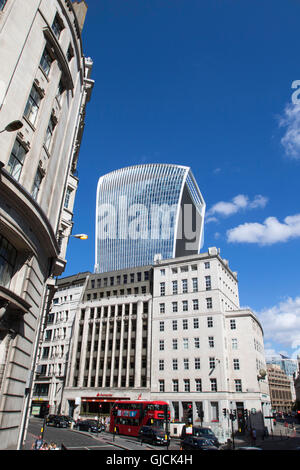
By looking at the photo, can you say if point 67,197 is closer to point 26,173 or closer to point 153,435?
point 26,173

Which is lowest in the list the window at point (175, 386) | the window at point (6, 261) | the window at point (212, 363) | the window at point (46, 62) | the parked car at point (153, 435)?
the parked car at point (153, 435)

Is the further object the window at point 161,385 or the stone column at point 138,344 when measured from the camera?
the stone column at point 138,344

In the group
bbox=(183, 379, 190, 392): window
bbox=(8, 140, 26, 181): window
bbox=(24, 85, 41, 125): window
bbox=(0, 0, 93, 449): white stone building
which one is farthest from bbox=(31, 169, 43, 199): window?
bbox=(183, 379, 190, 392): window

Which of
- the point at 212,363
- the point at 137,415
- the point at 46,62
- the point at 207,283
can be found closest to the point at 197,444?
the point at 137,415

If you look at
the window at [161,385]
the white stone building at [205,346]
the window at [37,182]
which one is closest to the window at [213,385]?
the white stone building at [205,346]

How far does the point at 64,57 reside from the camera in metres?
23.0

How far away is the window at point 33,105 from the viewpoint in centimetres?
1886

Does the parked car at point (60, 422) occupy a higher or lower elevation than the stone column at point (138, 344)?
lower

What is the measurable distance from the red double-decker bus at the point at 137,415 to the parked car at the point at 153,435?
189cm

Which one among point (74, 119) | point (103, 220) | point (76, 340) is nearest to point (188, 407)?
point (76, 340)

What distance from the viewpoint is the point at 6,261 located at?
16.1 meters

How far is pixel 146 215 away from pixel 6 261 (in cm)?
14741

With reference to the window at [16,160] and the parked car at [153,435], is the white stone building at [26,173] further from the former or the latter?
the parked car at [153,435]

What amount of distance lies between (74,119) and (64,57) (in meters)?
5.16
